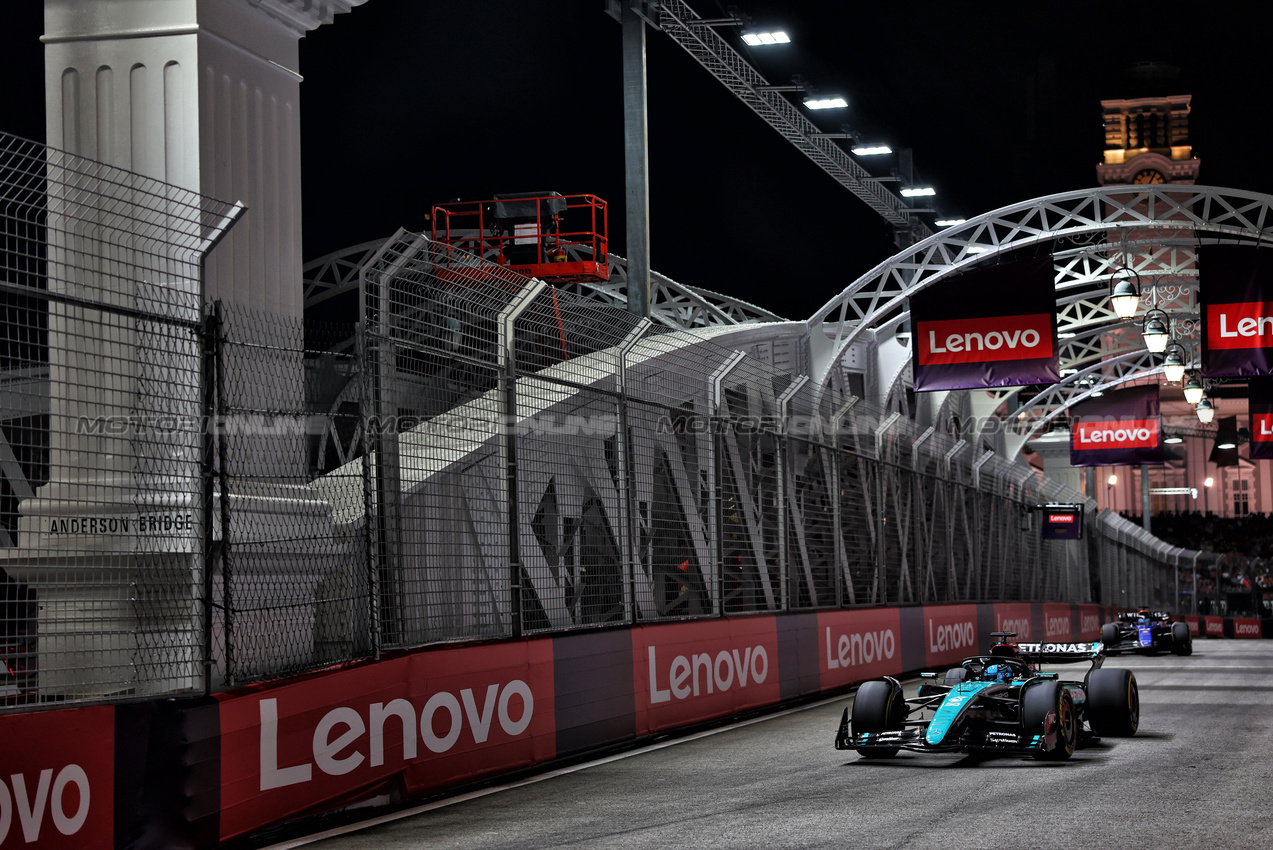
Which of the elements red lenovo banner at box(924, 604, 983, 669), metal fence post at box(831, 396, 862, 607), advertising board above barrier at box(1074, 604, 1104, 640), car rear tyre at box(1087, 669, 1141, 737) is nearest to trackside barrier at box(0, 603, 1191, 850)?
metal fence post at box(831, 396, 862, 607)

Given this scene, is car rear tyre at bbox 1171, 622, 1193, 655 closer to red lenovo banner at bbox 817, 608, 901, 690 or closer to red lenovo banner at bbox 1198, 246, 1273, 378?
red lenovo banner at bbox 1198, 246, 1273, 378

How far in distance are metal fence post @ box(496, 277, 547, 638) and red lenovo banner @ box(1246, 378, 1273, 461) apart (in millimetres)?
24266

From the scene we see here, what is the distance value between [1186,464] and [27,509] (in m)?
115

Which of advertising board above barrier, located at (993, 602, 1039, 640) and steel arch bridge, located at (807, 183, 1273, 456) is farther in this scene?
advertising board above barrier, located at (993, 602, 1039, 640)

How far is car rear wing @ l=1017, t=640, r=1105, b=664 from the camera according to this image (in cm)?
1096

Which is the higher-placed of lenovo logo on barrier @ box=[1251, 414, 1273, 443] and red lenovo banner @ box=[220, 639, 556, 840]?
lenovo logo on barrier @ box=[1251, 414, 1273, 443]

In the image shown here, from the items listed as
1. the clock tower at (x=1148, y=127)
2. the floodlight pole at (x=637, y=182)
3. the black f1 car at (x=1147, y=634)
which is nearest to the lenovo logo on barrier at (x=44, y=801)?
the floodlight pole at (x=637, y=182)

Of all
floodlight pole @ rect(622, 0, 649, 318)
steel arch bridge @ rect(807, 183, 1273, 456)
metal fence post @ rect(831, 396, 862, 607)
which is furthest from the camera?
steel arch bridge @ rect(807, 183, 1273, 456)

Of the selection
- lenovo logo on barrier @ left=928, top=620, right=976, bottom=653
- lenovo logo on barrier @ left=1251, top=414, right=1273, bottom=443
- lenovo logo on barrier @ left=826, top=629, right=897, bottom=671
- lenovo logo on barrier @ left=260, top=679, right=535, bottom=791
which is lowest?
lenovo logo on barrier @ left=928, top=620, right=976, bottom=653

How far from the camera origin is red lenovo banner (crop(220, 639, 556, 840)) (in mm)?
6652

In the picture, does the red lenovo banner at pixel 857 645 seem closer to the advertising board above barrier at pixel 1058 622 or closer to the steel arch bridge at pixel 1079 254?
the steel arch bridge at pixel 1079 254

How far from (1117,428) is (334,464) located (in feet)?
80.3

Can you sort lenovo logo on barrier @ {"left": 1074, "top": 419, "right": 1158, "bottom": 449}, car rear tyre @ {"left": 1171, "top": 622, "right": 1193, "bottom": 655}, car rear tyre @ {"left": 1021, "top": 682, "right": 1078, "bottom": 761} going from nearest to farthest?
car rear tyre @ {"left": 1021, "top": 682, "right": 1078, "bottom": 761} → car rear tyre @ {"left": 1171, "top": 622, "right": 1193, "bottom": 655} → lenovo logo on barrier @ {"left": 1074, "top": 419, "right": 1158, "bottom": 449}

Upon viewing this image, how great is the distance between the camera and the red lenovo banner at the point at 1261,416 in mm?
29422
